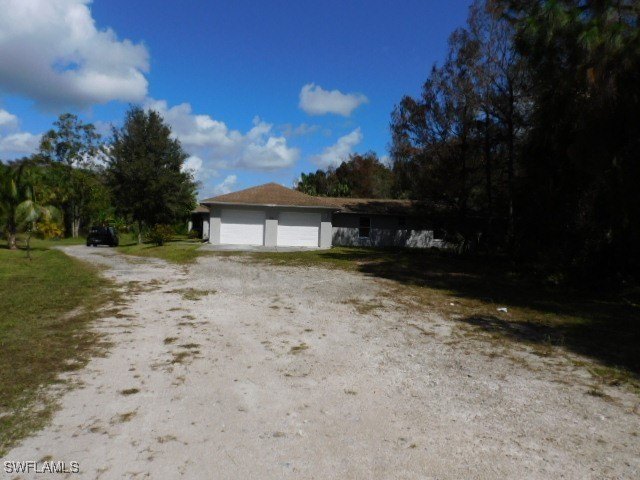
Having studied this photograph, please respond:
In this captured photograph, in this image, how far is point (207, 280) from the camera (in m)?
12.4

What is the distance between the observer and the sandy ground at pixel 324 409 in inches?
131

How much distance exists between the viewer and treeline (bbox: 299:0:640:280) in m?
10.3

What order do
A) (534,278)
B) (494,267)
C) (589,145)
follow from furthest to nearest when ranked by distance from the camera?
(494,267), (534,278), (589,145)

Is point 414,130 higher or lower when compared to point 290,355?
higher

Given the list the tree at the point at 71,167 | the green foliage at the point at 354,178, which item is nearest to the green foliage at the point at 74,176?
the tree at the point at 71,167

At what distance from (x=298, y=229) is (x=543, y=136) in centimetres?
1459

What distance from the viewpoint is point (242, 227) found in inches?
1003

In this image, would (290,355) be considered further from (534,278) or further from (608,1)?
(534,278)

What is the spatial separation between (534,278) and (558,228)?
2325 mm

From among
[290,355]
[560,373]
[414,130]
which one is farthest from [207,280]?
[414,130]

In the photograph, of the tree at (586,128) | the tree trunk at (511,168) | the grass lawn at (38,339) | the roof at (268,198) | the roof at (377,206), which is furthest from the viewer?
the roof at (377,206)

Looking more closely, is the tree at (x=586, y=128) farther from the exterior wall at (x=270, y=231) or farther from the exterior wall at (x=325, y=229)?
the exterior wall at (x=270, y=231)

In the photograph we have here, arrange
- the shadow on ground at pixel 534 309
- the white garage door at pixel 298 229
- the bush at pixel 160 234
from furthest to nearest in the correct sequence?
the white garage door at pixel 298 229 → the bush at pixel 160 234 → the shadow on ground at pixel 534 309

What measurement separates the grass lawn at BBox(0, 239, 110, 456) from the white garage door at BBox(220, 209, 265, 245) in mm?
13105
